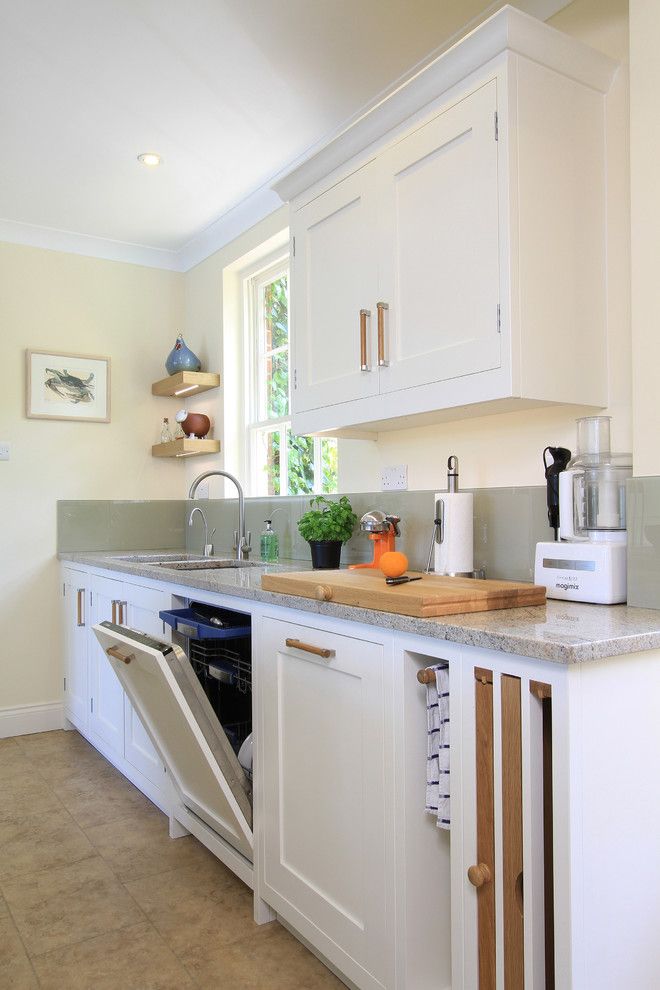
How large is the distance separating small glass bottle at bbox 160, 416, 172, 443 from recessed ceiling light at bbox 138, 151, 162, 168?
1.43 meters

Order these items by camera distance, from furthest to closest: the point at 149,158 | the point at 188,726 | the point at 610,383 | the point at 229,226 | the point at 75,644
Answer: the point at 229,226
the point at 75,644
the point at 149,158
the point at 188,726
the point at 610,383

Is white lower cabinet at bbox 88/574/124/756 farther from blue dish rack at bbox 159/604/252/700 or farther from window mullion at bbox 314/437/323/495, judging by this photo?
window mullion at bbox 314/437/323/495

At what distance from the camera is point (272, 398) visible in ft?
12.1

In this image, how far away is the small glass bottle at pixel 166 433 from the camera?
161 inches

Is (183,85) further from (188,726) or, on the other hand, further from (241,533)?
(188,726)

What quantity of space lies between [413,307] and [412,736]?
42.6 inches

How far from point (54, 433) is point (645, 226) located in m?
3.03

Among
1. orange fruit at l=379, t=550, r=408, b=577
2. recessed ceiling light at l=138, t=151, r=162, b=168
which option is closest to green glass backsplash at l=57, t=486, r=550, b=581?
orange fruit at l=379, t=550, r=408, b=577

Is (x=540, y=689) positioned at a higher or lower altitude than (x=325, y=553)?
lower

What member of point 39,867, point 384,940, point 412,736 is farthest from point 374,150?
point 39,867

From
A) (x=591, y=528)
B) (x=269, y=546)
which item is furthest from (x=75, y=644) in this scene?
(x=591, y=528)

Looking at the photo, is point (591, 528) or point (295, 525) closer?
point (591, 528)

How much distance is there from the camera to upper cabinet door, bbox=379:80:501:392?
68.2 inches

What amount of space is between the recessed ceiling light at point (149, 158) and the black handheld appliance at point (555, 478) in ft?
6.87
